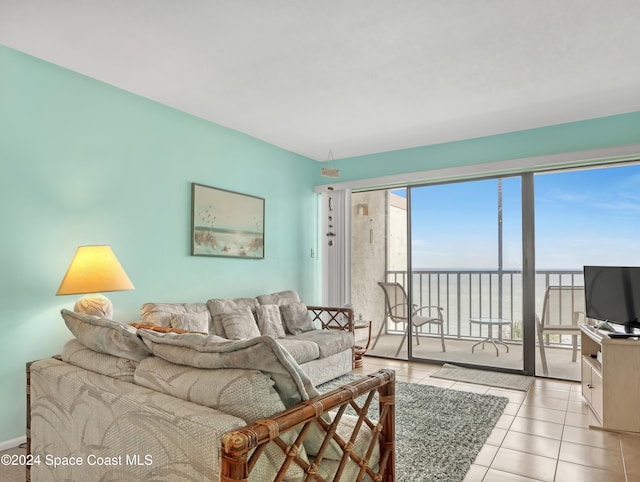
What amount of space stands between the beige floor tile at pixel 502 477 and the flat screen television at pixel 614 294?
160 cm

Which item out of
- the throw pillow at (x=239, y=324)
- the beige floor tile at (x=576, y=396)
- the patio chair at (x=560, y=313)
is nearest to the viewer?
the beige floor tile at (x=576, y=396)

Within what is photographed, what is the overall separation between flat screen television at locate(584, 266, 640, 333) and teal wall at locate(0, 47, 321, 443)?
3.27 m

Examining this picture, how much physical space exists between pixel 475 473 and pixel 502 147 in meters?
3.49

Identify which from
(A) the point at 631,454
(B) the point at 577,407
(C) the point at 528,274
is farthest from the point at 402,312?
(A) the point at 631,454

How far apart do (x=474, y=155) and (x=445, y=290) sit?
1.68 m

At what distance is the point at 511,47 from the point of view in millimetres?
2842

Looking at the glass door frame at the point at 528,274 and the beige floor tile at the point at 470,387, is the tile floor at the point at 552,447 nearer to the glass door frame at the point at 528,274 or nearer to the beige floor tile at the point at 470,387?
the beige floor tile at the point at 470,387

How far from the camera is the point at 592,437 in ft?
9.46

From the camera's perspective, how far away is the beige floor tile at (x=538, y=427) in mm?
2930

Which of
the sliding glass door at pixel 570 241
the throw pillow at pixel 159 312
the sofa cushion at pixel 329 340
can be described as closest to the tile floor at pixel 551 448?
the sliding glass door at pixel 570 241

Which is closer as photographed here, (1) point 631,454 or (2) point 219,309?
(1) point 631,454

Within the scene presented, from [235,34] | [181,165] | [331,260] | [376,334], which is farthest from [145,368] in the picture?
[376,334]

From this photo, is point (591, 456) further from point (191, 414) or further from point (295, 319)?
point (295, 319)

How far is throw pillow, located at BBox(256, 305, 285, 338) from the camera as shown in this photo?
424 centimetres
